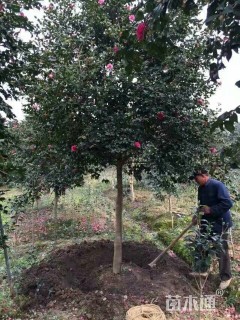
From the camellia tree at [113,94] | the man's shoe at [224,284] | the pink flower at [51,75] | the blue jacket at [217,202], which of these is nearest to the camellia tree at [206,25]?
the camellia tree at [113,94]

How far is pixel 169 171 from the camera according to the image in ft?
13.1

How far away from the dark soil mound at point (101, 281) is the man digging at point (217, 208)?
1.61ft

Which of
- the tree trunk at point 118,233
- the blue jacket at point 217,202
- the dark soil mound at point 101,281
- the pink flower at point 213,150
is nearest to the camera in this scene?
the dark soil mound at point 101,281

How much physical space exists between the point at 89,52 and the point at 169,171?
1.66 metres

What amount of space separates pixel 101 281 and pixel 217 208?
180 centimetres

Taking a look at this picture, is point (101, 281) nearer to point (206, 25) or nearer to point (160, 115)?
point (160, 115)

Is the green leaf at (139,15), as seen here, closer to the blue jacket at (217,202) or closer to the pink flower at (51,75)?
the pink flower at (51,75)

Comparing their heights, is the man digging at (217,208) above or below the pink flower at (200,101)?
below

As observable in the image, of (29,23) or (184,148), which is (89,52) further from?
(184,148)

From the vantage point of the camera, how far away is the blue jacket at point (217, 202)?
168 inches

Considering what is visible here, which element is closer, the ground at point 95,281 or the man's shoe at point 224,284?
the ground at point 95,281

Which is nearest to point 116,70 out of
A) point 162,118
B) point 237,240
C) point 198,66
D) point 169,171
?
point 162,118

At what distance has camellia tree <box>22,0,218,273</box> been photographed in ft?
12.0

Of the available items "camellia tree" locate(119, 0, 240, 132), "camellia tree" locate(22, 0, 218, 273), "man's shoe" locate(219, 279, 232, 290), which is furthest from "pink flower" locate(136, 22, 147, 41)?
"man's shoe" locate(219, 279, 232, 290)
